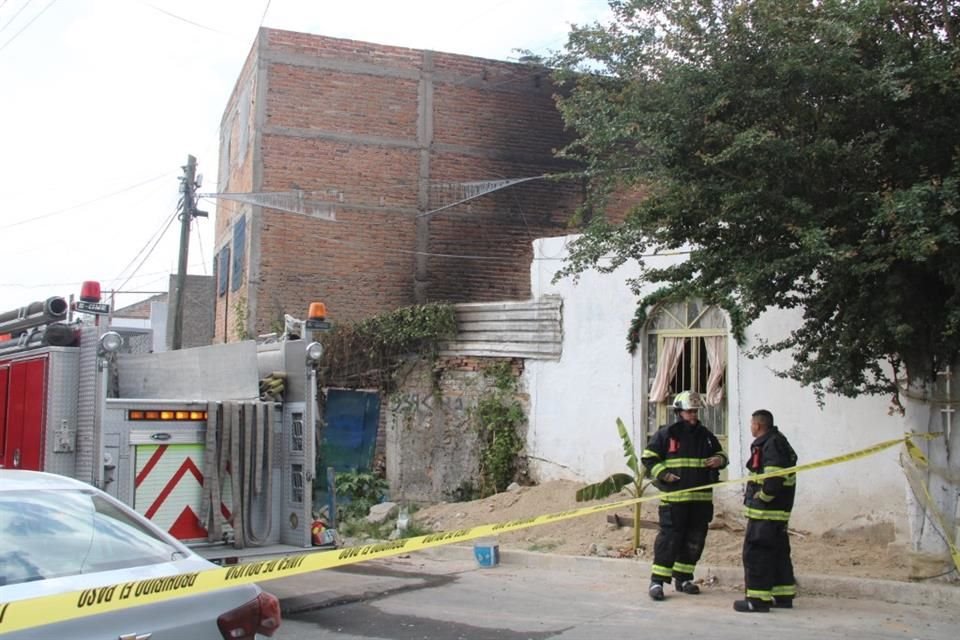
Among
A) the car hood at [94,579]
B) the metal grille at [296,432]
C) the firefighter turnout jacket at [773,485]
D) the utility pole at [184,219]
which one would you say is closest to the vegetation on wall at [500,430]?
the metal grille at [296,432]

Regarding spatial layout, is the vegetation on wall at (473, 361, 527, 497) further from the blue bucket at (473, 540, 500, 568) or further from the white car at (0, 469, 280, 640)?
the white car at (0, 469, 280, 640)

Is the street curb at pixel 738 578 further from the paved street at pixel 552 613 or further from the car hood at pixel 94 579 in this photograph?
the car hood at pixel 94 579

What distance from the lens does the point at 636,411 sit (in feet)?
41.7

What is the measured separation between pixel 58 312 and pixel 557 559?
5761 millimetres

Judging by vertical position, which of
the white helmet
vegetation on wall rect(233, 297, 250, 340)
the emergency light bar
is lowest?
the emergency light bar

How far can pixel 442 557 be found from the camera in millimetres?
11484

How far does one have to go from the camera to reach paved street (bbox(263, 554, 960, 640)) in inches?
281

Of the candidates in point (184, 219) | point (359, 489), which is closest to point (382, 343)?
point (359, 489)

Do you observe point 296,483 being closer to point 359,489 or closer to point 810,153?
point 810,153

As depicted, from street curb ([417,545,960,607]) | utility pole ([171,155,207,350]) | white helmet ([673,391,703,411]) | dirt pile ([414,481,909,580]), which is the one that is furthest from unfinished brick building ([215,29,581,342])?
white helmet ([673,391,703,411])

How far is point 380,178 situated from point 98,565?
1700 centimetres

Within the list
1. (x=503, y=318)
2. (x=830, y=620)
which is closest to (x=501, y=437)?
(x=503, y=318)

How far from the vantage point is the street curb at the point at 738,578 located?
7957 millimetres

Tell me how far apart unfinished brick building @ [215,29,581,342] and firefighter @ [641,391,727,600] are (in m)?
11.8
